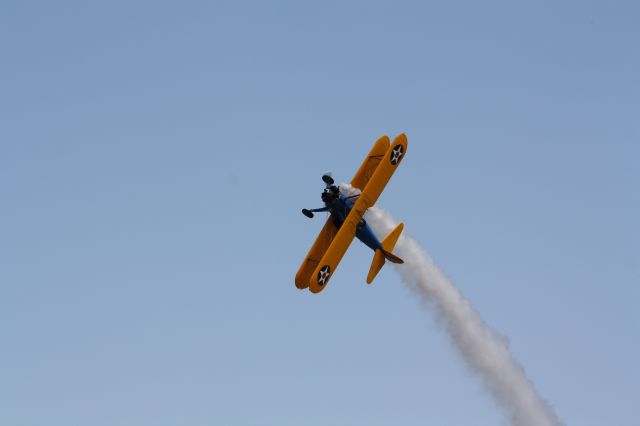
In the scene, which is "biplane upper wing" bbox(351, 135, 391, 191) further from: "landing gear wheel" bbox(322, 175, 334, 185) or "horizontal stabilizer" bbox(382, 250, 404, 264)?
"horizontal stabilizer" bbox(382, 250, 404, 264)

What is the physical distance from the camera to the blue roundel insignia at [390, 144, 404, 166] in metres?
94.8

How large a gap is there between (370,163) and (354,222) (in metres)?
5.25

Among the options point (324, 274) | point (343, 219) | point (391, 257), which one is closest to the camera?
point (324, 274)

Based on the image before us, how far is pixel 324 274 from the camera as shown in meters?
91.8

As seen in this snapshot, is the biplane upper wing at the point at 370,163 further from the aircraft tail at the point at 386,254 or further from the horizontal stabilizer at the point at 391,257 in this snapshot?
the horizontal stabilizer at the point at 391,257

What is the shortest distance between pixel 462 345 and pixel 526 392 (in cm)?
539

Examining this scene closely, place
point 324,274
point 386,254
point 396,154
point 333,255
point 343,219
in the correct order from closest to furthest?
1. point 324,274
2. point 333,255
3. point 343,219
4. point 396,154
5. point 386,254

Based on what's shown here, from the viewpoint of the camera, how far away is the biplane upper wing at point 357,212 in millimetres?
91812

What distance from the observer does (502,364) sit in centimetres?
9969

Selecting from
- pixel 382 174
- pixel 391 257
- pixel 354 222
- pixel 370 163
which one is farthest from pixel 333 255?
pixel 370 163

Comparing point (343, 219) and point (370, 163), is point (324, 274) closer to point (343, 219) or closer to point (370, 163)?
point (343, 219)

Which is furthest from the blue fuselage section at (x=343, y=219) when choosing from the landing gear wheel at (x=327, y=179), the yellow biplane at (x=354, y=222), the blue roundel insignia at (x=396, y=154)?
the blue roundel insignia at (x=396, y=154)

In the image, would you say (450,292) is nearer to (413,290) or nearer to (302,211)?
(413,290)

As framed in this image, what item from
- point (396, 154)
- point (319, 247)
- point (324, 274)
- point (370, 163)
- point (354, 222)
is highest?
point (396, 154)
